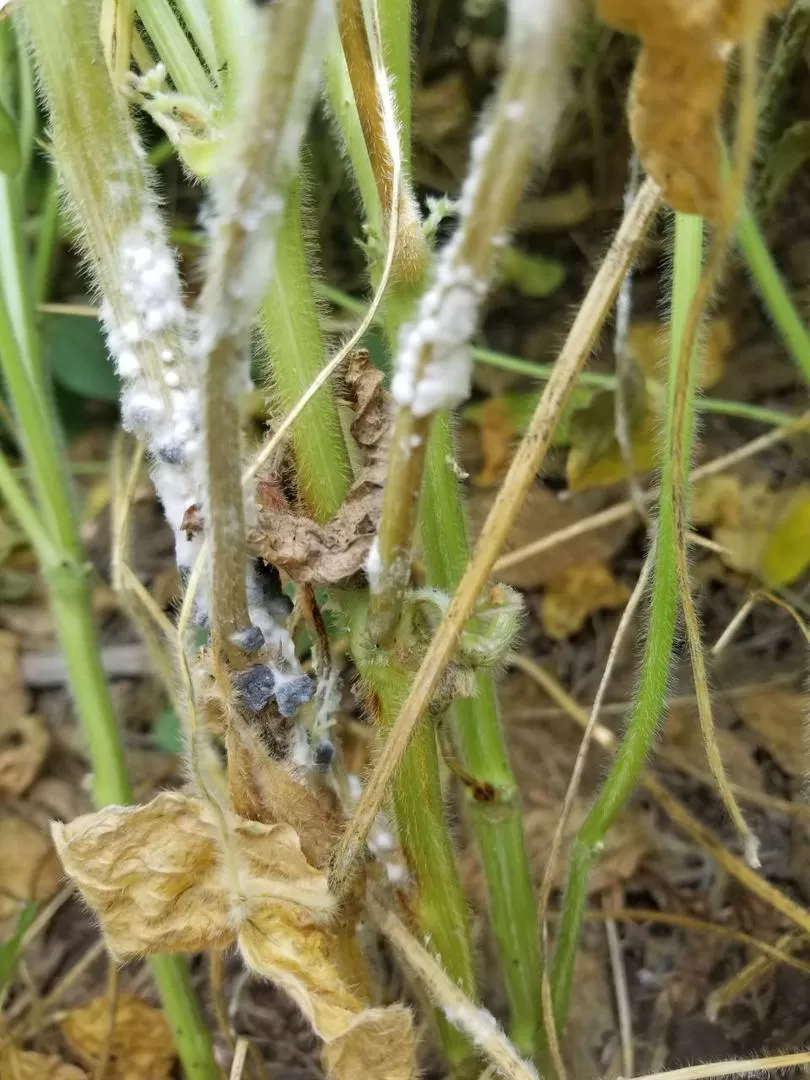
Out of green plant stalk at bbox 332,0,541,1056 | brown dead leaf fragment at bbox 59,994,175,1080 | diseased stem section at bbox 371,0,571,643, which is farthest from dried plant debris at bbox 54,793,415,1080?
brown dead leaf fragment at bbox 59,994,175,1080

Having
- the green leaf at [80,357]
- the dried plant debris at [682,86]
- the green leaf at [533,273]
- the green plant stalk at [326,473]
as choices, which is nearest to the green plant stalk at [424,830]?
the green plant stalk at [326,473]

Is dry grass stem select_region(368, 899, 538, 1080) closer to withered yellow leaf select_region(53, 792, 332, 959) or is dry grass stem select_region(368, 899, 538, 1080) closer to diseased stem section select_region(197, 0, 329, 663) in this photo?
withered yellow leaf select_region(53, 792, 332, 959)

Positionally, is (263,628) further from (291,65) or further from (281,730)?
(291,65)

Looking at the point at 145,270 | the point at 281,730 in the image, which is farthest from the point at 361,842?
the point at 145,270

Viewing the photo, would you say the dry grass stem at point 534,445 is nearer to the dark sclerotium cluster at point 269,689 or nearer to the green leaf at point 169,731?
the dark sclerotium cluster at point 269,689

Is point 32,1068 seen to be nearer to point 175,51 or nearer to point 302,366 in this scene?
point 302,366

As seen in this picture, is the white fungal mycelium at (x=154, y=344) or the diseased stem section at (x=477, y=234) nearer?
the diseased stem section at (x=477, y=234)
